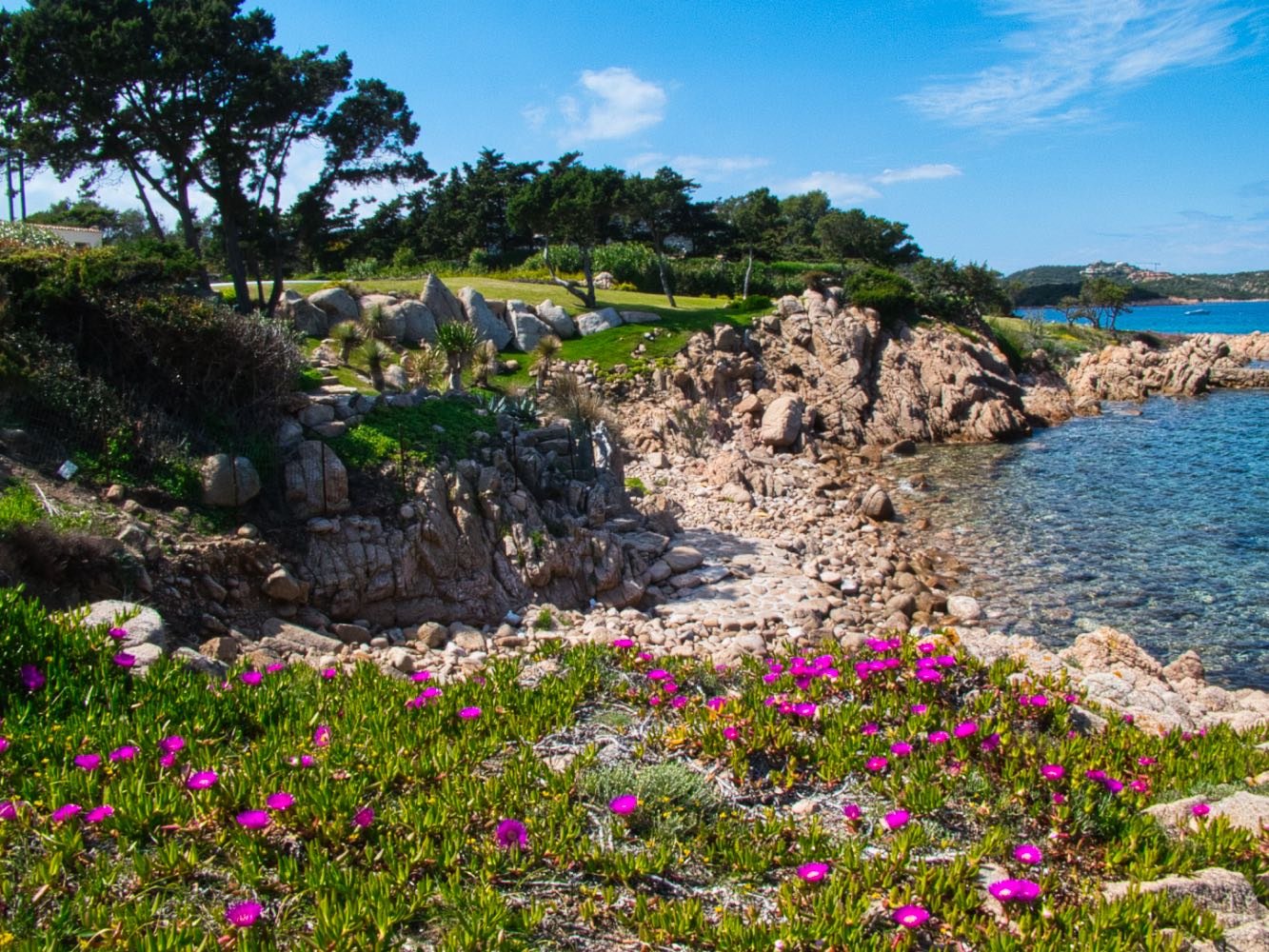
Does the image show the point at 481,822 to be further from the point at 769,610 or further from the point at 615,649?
the point at 769,610

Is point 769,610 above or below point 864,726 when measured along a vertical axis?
below

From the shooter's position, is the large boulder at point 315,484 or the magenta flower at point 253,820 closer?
the magenta flower at point 253,820

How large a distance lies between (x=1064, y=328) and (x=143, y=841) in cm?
8307

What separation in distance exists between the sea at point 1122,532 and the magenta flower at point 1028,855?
36.2ft

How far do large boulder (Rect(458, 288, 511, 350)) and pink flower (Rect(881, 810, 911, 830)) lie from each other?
91.1 feet

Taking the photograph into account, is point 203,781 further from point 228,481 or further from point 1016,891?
point 228,481

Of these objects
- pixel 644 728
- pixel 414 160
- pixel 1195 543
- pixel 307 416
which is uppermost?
pixel 414 160

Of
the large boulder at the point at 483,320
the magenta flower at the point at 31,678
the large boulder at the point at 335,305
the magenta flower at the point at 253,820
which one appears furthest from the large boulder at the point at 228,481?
the large boulder at the point at 483,320

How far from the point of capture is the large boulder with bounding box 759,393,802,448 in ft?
102

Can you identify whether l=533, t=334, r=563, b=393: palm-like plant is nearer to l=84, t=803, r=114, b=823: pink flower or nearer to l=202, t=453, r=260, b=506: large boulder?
l=202, t=453, r=260, b=506: large boulder

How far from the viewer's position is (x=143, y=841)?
4.40 meters

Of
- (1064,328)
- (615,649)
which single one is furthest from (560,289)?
(1064,328)

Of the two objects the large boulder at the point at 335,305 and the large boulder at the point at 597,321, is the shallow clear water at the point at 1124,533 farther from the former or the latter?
the large boulder at the point at 335,305

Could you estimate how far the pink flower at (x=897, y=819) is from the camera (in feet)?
15.7
